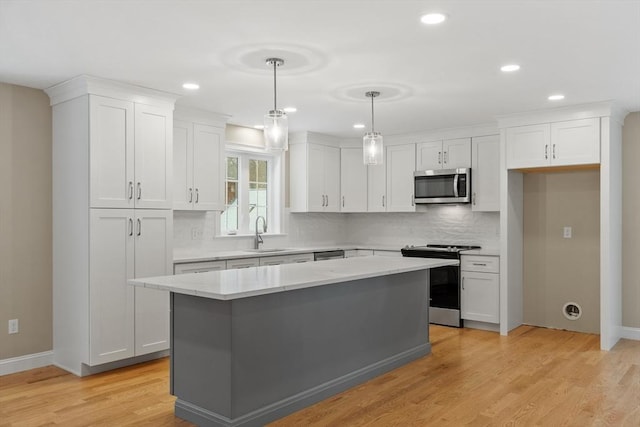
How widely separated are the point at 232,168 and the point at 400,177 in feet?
7.11

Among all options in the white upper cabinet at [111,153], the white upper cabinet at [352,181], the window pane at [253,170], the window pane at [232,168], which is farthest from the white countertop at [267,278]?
the white upper cabinet at [352,181]

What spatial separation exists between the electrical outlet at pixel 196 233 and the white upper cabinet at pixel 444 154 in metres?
2.83

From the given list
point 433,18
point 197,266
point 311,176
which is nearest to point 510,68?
point 433,18

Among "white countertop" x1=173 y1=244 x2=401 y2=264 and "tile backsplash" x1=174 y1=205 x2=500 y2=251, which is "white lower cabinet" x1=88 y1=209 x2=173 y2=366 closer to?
"white countertop" x1=173 y1=244 x2=401 y2=264

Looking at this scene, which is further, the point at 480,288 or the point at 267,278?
the point at 480,288

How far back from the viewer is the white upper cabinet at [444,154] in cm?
615

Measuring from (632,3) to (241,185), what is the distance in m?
4.52

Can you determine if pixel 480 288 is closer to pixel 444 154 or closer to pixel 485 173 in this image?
pixel 485 173

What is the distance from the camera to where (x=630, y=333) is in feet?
17.5

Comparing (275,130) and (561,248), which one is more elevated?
(275,130)

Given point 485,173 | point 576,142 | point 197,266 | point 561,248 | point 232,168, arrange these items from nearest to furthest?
1. point 197,266
2. point 576,142
3. point 561,248
4. point 485,173
5. point 232,168

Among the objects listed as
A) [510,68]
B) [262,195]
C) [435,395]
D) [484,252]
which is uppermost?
[510,68]

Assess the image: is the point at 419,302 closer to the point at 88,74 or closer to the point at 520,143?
the point at 520,143

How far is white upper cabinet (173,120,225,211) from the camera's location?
5098 mm
